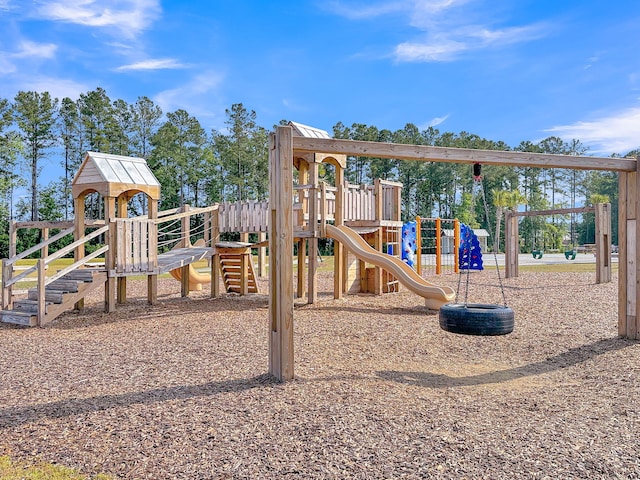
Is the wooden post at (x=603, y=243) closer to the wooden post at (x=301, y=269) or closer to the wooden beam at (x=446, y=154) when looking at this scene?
the wooden beam at (x=446, y=154)

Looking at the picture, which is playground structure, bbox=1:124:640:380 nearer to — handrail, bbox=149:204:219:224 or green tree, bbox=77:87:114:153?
handrail, bbox=149:204:219:224

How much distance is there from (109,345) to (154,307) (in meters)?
4.40

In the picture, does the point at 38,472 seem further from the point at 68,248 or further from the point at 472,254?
the point at 472,254

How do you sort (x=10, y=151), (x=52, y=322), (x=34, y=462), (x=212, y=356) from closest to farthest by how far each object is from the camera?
(x=34, y=462) < (x=212, y=356) < (x=52, y=322) < (x=10, y=151)

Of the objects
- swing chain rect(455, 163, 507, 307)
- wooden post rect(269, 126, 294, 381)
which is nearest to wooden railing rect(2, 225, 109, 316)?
wooden post rect(269, 126, 294, 381)

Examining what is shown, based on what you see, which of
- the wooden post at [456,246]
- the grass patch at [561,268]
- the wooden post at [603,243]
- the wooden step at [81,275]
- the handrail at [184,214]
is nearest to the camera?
the wooden step at [81,275]

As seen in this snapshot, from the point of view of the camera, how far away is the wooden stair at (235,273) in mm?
14820

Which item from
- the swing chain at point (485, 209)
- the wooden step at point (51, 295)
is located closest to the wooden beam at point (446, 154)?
the swing chain at point (485, 209)

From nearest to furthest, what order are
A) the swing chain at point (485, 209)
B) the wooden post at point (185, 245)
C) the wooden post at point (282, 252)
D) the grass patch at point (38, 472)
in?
the grass patch at point (38, 472)
the wooden post at point (282, 252)
the swing chain at point (485, 209)
the wooden post at point (185, 245)

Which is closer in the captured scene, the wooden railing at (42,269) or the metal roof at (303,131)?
the wooden railing at (42,269)

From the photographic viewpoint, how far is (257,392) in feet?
18.1

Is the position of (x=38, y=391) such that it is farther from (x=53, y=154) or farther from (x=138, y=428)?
(x=53, y=154)

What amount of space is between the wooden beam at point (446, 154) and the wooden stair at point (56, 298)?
692cm

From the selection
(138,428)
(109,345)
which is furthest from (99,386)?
(109,345)
